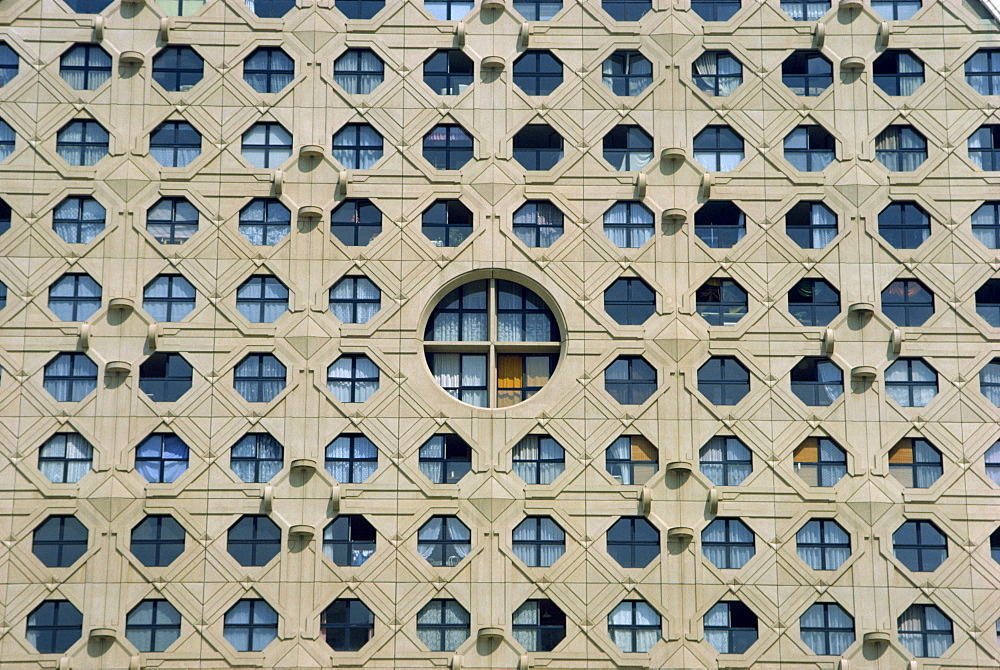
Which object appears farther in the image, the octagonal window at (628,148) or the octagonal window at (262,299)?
the octagonal window at (628,148)

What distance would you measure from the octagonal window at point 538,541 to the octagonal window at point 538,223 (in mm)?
7118

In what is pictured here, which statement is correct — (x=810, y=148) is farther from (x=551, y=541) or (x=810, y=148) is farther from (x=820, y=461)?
(x=551, y=541)

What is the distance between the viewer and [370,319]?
47312mm

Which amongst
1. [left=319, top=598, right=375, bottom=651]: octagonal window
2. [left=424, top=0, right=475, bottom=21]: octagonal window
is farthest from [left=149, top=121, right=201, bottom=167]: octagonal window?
[left=319, top=598, right=375, bottom=651]: octagonal window

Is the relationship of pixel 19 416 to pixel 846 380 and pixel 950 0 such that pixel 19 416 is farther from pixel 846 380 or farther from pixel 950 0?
pixel 950 0

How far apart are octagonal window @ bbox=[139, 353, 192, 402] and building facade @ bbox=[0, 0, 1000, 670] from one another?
0.11 m

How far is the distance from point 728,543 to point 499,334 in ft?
25.3

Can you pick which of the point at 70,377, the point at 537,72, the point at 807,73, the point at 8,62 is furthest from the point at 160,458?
the point at 807,73

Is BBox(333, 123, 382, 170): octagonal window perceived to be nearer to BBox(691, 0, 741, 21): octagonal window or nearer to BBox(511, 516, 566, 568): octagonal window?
BBox(691, 0, 741, 21): octagonal window

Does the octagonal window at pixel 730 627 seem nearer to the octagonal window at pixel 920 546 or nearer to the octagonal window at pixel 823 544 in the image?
the octagonal window at pixel 823 544

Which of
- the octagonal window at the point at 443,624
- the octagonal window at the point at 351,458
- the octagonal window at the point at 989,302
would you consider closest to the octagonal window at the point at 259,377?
the octagonal window at the point at 351,458

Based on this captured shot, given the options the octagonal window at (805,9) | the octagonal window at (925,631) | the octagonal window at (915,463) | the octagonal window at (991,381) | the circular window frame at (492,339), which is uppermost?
the octagonal window at (805,9)

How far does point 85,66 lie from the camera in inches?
1935

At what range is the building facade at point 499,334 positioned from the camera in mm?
45438
